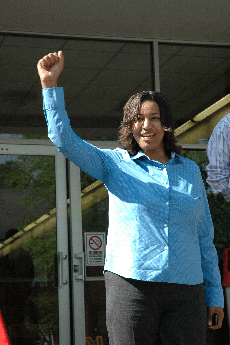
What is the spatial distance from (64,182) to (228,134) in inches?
68.2

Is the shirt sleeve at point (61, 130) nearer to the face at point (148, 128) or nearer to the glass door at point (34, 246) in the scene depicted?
the face at point (148, 128)

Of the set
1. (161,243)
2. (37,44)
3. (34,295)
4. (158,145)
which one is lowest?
(34,295)

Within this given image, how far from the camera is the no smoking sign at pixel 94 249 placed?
519 centimetres

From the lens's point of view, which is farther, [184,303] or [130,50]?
[130,50]

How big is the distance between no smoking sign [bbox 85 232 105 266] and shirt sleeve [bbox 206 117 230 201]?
130cm

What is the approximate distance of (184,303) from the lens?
1.79 m

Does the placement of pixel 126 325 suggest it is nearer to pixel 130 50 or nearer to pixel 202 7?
pixel 202 7

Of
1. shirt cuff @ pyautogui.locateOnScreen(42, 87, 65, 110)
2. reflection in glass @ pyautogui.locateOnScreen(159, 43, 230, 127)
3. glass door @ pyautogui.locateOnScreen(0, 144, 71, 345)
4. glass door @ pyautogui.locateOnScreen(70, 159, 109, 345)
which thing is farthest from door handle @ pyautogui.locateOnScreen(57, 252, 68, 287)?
shirt cuff @ pyautogui.locateOnScreen(42, 87, 65, 110)

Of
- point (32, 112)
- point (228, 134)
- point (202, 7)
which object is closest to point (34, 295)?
point (32, 112)

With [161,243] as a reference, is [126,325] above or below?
below

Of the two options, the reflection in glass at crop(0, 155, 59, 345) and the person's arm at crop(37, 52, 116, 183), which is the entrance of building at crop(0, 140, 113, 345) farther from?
the person's arm at crop(37, 52, 116, 183)

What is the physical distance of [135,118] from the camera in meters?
2.03

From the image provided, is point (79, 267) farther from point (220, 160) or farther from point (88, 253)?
point (220, 160)

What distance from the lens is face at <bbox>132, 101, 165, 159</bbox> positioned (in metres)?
2.01
